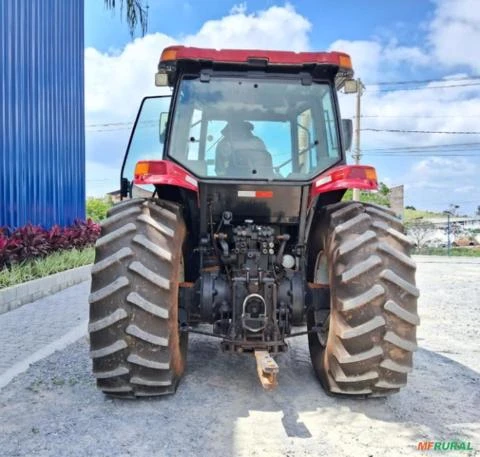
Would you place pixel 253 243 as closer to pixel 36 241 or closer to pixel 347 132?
pixel 347 132

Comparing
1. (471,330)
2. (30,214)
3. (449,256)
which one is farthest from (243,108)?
(449,256)

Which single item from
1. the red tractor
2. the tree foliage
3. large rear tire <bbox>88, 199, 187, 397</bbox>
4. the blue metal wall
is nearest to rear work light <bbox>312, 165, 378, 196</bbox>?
the red tractor

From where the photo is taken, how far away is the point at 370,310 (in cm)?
332

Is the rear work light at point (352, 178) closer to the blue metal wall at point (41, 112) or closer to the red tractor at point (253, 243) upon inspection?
the red tractor at point (253, 243)

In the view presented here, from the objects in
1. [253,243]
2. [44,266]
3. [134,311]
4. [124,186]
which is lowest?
[44,266]

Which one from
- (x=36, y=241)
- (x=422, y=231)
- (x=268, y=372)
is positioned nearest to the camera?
(x=268, y=372)

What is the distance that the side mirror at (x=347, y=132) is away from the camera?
13.4 feet

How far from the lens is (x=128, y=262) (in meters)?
3.33

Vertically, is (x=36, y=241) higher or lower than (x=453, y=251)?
higher

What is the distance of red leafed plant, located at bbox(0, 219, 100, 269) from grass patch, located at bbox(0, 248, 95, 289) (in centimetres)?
14

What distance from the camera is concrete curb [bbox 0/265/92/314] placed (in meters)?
6.99

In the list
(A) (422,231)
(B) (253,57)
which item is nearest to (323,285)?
(B) (253,57)

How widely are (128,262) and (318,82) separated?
2024 millimetres

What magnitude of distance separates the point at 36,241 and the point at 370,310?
24.4 feet
